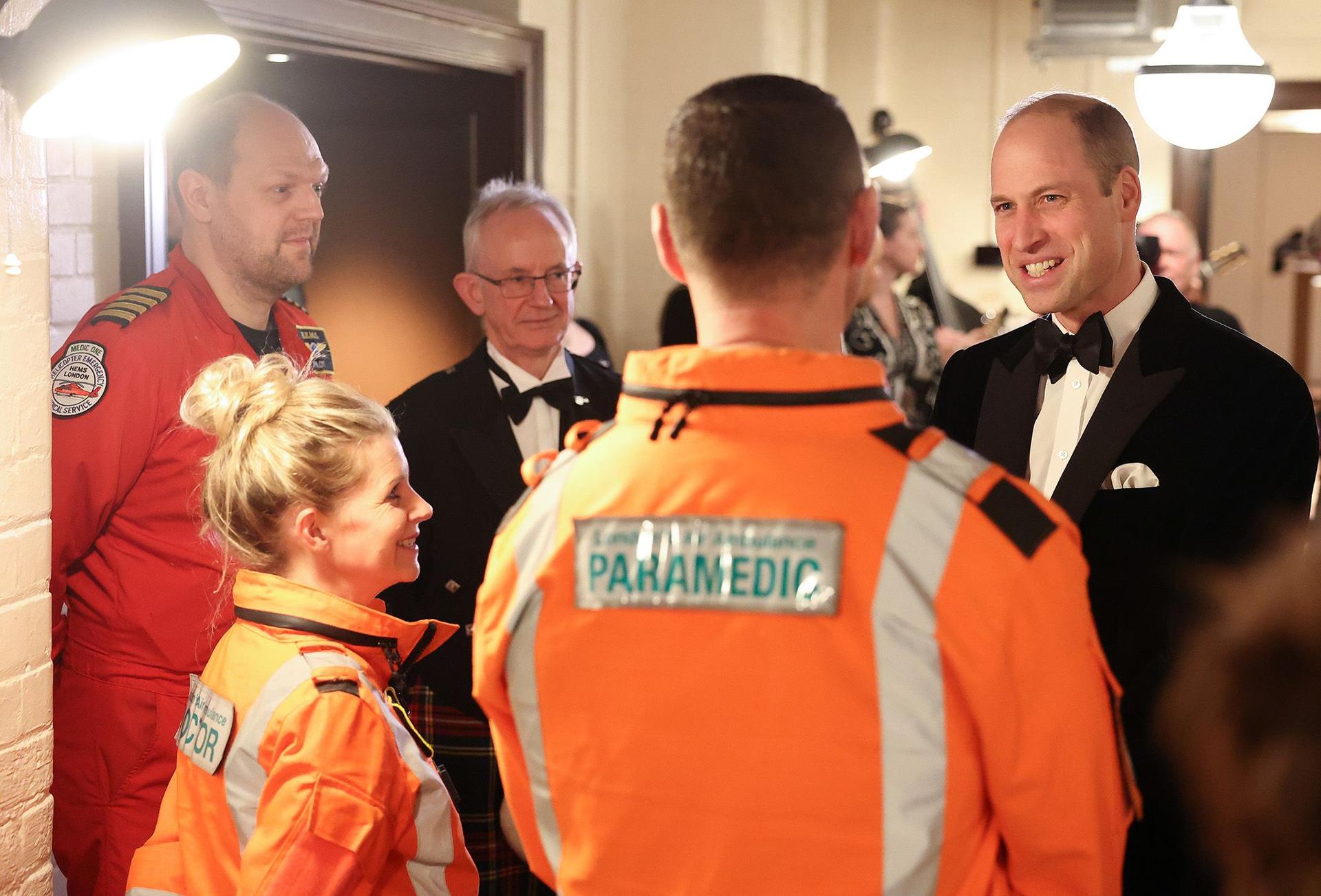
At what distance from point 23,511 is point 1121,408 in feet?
5.05

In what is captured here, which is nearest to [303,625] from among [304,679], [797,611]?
[304,679]

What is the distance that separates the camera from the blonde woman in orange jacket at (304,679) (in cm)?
151

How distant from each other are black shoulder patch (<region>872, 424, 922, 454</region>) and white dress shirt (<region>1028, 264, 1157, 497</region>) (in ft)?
2.80

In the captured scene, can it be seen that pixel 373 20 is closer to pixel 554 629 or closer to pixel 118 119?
pixel 118 119

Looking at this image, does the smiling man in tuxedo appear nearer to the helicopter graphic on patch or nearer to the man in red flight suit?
the man in red flight suit

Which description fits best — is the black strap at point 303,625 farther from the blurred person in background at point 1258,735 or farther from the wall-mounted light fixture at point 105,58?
the blurred person in background at point 1258,735

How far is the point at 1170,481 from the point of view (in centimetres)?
181

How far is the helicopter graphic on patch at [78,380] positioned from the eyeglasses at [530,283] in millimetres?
Result: 767

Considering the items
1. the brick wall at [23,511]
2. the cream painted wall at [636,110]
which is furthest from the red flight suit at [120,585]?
the cream painted wall at [636,110]

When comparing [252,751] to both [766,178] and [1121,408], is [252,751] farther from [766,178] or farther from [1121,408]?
[1121,408]

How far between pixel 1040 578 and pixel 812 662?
196 mm

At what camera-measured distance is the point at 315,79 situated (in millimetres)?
4023

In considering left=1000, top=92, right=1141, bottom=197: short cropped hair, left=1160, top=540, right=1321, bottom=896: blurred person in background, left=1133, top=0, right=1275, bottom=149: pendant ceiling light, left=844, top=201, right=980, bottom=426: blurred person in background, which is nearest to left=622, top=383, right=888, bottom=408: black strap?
left=1160, top=540, right=1321, bottom=896: blurred person in background

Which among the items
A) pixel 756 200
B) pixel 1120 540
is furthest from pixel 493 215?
pixel 756 200
